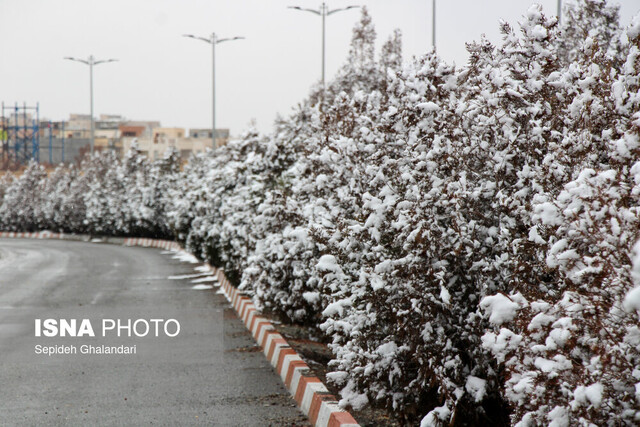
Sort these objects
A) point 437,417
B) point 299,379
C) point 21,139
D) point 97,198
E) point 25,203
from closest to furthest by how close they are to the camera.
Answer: point 437,417 < point 299,379 < point 97,198 < point 25,203 < point 21,139

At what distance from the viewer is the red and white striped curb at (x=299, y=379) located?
7.68 m

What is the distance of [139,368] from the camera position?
11570mm

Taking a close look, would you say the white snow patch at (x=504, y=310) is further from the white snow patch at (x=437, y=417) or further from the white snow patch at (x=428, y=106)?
the white snow patch at (x=428, y=106)

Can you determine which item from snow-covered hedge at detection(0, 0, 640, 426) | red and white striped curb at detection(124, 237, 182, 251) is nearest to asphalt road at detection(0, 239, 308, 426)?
snow-covered hedge at detection(0, 0, 640, 426)

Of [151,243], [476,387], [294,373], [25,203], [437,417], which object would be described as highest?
[476,387]

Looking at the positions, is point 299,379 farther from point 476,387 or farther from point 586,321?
point 586,321

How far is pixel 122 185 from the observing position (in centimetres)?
5522

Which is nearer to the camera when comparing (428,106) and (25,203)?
(428,106)


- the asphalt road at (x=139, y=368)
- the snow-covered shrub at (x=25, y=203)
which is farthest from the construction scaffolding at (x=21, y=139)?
the asphalt road at (x=139, y=368)

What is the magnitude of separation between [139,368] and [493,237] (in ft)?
19.0

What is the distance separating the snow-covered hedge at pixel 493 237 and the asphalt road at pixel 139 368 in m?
1.42

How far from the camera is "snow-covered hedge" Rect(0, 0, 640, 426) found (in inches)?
181

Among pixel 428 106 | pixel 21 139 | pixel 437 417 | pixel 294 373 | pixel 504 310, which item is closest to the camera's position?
pixel 504 310

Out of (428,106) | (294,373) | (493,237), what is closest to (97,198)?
(294,373)
